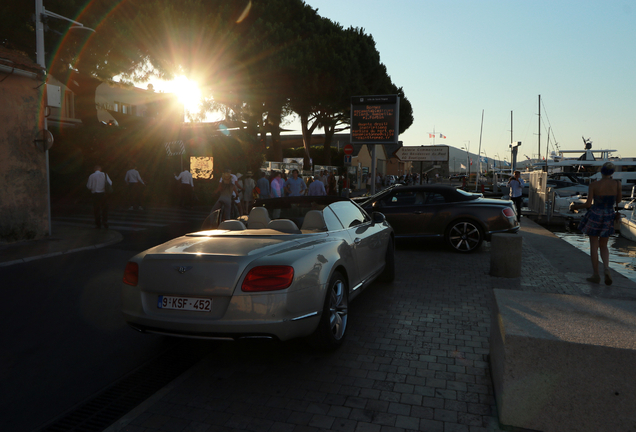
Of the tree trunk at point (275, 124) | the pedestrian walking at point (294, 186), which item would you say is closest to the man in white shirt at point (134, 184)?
the pedestrian walking at point (294, 186)

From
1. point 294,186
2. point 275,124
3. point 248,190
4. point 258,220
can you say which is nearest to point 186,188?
point 248,190

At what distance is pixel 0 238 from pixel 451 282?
9638 mm

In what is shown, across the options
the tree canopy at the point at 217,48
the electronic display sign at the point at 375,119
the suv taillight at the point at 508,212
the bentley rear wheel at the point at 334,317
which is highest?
the tree canopy at the point at 217,48

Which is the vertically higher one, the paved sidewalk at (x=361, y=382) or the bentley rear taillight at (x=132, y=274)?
the bentley rear taillight at (x=132, y=274)

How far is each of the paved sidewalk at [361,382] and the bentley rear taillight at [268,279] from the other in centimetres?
75

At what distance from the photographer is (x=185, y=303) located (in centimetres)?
363

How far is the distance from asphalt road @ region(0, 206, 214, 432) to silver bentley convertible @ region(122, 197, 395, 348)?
633 millimetres

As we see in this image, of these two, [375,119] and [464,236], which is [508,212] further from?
[375,119]

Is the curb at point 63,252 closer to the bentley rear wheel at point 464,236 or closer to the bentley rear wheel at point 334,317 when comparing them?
the bentley rear wheel at point 334,317

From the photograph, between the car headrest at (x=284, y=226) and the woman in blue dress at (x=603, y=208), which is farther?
the woman in blue dress at (x=603, y=208)

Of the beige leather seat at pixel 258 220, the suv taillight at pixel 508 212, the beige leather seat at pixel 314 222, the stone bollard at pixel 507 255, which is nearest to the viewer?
the beige leather seat at pixel 314 222

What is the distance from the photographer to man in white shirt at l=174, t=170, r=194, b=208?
20781 millimetres

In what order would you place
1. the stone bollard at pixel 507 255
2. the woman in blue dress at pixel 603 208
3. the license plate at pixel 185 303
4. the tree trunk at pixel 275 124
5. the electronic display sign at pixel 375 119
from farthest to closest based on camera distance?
the tree trunk at pixel 275 124, the electronic display sign at pixel 375 119, the stone bollard at pixel 507 255, the woman in blue dress at pixel 603 208, the license plate at pixel 185 303

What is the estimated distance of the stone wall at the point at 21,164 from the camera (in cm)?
1073
